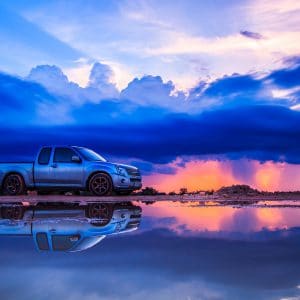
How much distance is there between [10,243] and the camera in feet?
24.9

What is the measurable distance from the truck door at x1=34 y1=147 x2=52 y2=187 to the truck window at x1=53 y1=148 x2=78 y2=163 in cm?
29

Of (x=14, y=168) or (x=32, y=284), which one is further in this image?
(x=14, y=168)

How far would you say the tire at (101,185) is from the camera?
65.3ft

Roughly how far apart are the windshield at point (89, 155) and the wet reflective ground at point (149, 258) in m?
9.66

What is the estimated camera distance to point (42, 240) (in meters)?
7.72

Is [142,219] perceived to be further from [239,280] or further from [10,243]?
[239,280]

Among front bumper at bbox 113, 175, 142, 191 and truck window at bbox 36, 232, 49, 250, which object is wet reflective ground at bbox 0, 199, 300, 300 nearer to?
truck window at bbox 36, 232, 49, 250

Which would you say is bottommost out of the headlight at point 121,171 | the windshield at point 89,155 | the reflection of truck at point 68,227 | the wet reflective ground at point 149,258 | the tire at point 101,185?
the wet reflective ground at point 149,258

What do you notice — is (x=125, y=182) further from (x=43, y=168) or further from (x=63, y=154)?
(x=43, y=168)

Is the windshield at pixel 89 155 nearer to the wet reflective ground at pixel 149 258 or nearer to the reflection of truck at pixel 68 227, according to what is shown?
the reflection of truck at pixel 68 227

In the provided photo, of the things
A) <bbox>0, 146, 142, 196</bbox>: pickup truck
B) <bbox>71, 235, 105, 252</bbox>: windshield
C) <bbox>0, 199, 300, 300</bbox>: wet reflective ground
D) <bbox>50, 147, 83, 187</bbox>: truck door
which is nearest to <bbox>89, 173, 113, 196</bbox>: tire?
<bbox>0, 146, 142, 196</bbox>: pickup truck

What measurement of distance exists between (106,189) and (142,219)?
29.0 feet

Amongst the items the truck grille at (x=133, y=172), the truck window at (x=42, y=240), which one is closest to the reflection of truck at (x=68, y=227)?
the truck window at (x=42, y=240)

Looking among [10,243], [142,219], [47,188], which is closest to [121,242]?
[10,243]
